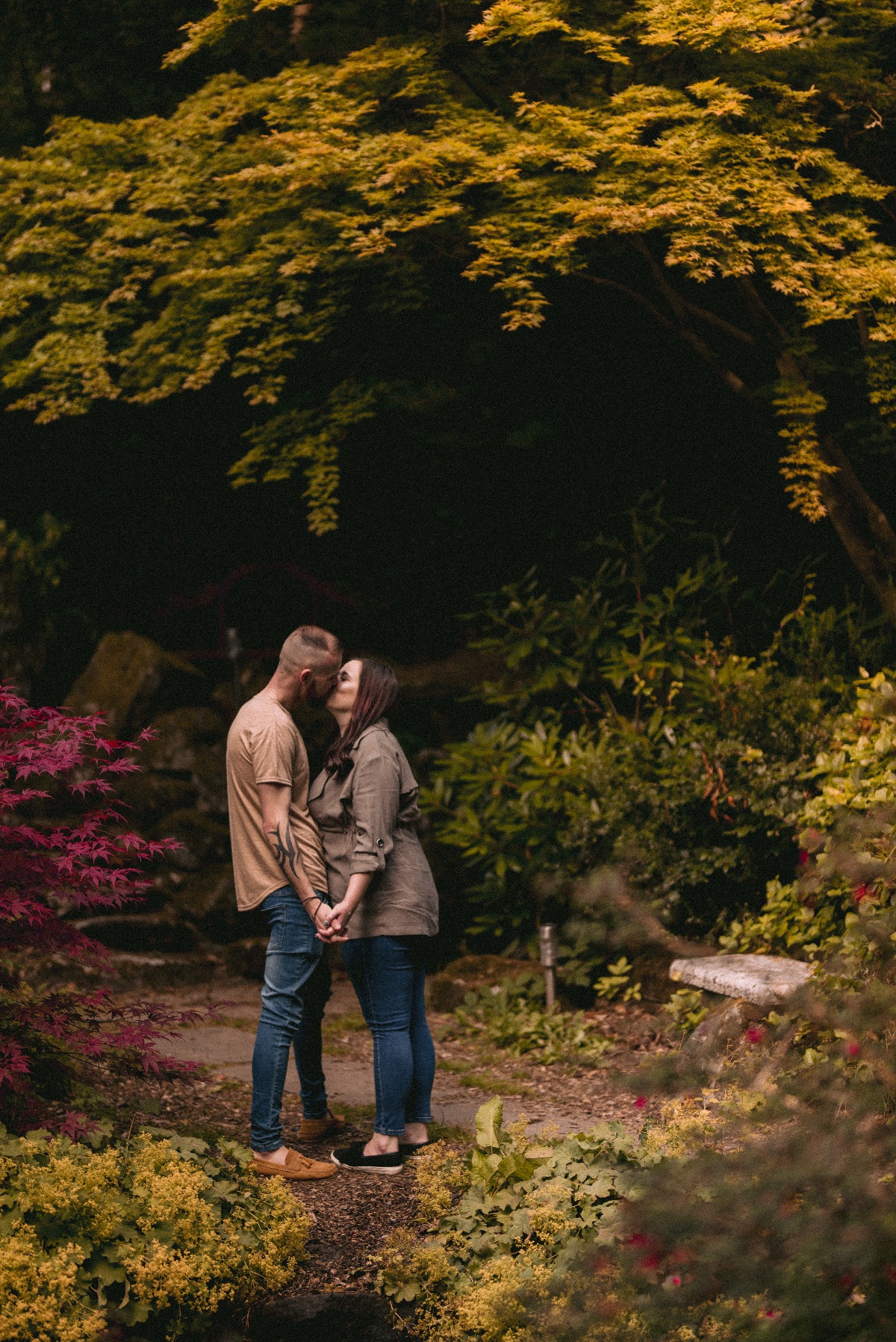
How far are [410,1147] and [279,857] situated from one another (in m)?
1.21

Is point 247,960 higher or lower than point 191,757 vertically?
lower

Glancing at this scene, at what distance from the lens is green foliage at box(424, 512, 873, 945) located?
20.4ft

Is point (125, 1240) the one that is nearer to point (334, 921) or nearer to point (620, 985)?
point (334, 921)

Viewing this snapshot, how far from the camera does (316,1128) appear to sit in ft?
15.0

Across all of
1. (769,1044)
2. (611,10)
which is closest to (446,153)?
(611,10)

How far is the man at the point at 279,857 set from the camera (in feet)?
13.1

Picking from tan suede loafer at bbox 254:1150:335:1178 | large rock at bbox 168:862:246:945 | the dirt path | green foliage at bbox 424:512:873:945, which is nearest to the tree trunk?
green foliage at bbox 424:512:873:945

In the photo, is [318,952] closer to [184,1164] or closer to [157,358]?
[184,1164]

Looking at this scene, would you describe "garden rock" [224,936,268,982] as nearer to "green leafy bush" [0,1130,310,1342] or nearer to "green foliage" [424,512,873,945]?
"green foliage" [424,512,873,945]

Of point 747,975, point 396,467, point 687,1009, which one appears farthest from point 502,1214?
point 396,467

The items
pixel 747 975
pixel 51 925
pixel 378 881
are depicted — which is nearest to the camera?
pixel 51 925

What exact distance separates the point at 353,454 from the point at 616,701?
327 centimetres

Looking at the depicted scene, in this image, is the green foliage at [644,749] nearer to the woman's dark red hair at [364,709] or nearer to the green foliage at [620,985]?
the green foliage at [620,985]

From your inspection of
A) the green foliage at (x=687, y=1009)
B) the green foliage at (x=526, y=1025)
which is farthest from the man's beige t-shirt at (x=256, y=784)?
the green foliage at (x=526, y=1025)
